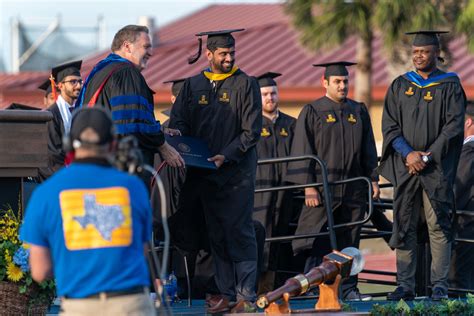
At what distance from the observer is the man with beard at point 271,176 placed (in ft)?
40.8

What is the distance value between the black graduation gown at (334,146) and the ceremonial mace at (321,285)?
2602mm

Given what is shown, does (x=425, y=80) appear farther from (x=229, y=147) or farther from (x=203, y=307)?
(x=203, y=307)

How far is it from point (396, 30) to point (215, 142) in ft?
52.5

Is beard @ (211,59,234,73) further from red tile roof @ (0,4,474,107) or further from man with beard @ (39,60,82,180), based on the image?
red tile roof @ (0,4,474,107)

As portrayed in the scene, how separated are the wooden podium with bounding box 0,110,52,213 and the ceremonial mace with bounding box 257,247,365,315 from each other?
1911 millimetres

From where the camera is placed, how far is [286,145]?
505 inches

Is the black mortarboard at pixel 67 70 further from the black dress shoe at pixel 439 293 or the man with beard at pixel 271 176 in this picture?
the black dress shoe at pixel 439 293

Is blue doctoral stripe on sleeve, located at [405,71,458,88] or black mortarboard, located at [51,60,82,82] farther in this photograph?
black mortarboard, located at [51,60,82,82]

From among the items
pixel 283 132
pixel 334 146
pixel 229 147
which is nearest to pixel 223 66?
pixel 229 147

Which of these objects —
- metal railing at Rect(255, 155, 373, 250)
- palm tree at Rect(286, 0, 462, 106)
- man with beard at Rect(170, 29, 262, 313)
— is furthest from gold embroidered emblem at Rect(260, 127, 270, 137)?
palm tree at Rect(286, 0, 462, 106)

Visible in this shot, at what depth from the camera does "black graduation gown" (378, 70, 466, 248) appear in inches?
428

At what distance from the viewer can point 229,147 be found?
10.1 metres

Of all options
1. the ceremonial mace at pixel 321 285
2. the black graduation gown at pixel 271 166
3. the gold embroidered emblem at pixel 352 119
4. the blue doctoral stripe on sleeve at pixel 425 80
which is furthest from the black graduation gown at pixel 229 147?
the black graduation gown at pixel 271 166

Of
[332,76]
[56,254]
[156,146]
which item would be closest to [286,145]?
[332,76]
